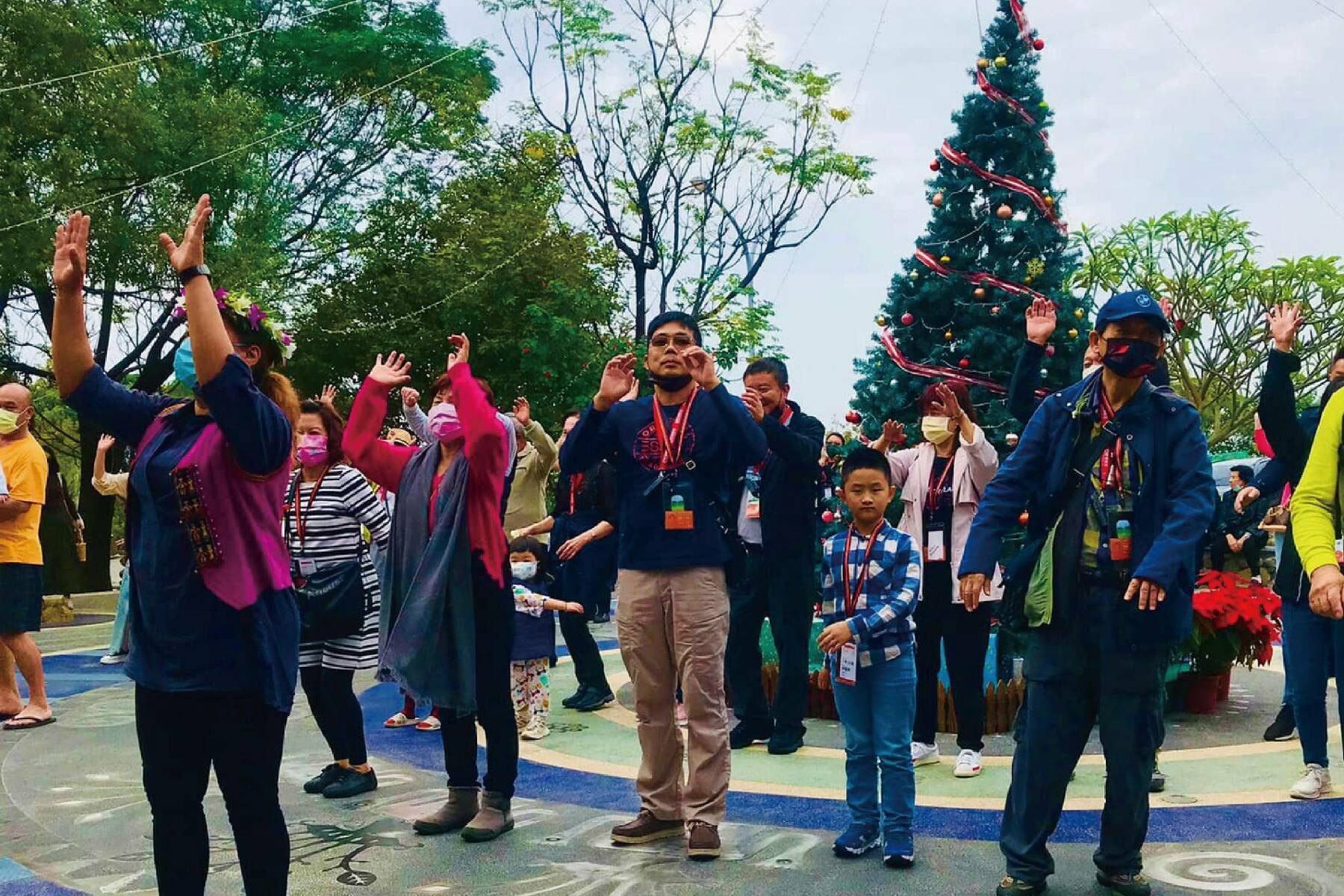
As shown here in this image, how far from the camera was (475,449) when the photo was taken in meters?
5.27

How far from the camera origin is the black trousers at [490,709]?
17.4 feet

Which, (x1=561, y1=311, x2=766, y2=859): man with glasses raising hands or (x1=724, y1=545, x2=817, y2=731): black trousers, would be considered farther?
(x1=724, y1=545, x2=817, y2=731): black trousers

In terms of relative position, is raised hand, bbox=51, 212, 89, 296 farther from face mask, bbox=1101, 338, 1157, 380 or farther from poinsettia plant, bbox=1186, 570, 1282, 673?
poinsettia plant, bbox=1186, 570, 1282, 673

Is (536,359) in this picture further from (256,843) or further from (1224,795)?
(256,843)

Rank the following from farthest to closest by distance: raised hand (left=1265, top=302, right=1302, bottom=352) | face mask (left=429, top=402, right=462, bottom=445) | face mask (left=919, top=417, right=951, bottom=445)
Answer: face mask (left=919, top=417, right=951, bottom=445)
face mask (left=429, top=402, right=462, bottom=445)
raised hand (left=1265, top=302, right=1302, bottom=352)

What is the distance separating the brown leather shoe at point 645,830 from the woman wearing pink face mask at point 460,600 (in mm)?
520

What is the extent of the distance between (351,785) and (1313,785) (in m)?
4.29

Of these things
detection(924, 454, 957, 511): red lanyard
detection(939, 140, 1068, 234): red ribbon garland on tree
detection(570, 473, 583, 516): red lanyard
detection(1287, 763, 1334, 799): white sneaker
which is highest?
detection(939, 140, 1068, 234): red ribbon garland on tree

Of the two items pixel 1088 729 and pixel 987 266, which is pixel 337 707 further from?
pixel 987 266

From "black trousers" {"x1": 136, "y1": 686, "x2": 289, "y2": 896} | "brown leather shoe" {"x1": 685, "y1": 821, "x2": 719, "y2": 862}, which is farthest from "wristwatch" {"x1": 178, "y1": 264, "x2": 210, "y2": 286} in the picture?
"brown leather shoe" {"x1": 685, "y1": 821, "x2": 719, "y2": 862}

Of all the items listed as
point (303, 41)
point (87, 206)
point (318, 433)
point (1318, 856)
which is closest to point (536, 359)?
point (87, 206)

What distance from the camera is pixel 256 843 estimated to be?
11.3ft

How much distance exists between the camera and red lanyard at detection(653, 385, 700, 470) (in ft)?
17.0

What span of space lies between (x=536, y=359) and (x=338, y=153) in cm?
793
